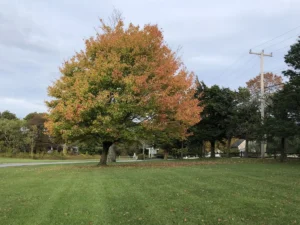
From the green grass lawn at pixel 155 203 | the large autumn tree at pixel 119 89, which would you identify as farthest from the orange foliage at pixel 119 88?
the green grass lawn at pixel 155 203

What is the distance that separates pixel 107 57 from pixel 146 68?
2730mm

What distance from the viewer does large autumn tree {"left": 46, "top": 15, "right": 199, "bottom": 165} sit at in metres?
19.4

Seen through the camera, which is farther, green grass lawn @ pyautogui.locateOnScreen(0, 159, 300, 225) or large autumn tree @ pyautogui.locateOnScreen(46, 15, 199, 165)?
large autumn tree @ pyautogui.locateOnScreen(46, 15, 199, 165)

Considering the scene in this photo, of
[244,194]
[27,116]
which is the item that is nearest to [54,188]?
[244,194]

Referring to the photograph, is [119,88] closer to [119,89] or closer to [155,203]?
[119,89]

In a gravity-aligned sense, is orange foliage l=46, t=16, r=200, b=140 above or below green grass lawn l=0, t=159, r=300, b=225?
above

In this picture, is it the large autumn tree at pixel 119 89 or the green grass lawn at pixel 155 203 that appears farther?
the large autumn tree at pixel 119 89

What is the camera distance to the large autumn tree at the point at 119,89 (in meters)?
19.4

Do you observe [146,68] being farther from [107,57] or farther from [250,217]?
[250,217]

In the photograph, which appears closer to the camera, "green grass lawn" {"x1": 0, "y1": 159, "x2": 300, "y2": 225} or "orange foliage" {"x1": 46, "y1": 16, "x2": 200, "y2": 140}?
Result: "green grass lawn" {"x1": 0, "y1": 159, "x2": 300, "y2": 225}

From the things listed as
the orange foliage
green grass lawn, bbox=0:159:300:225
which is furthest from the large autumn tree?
green grass lawn, bbox=0:159:300:225

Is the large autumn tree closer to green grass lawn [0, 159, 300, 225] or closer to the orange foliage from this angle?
the orange foliage

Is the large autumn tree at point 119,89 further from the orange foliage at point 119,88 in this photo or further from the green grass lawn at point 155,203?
the green grass lawn at point 155,203

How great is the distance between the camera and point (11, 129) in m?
55.1
